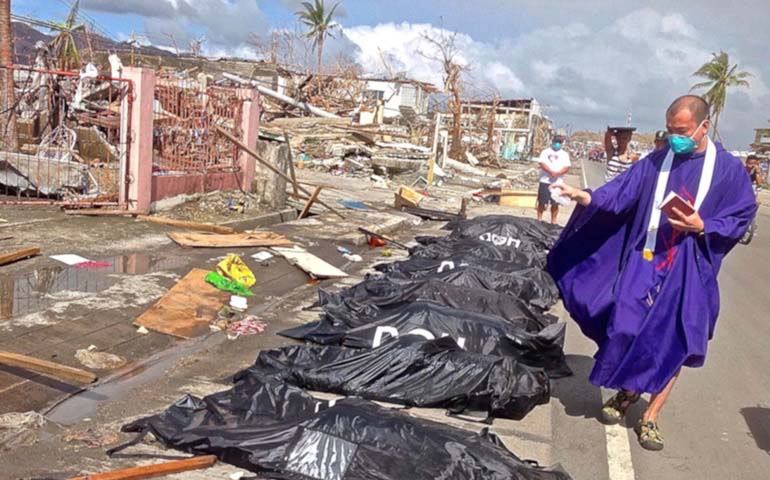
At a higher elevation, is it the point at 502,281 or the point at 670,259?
the point at 670,259

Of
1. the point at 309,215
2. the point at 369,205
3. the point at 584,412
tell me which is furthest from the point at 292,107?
the point at 584,412

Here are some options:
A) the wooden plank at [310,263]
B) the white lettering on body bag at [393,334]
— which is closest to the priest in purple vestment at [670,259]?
the white lettering on body bag at [393,334]

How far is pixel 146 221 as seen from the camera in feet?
33.6

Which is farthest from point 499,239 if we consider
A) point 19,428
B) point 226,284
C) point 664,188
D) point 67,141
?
point 67,141

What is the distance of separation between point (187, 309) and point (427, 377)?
296cm

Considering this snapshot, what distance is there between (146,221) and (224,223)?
3.90 feet

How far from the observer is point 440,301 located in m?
6.27

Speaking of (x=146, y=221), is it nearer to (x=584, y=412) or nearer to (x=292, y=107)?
(x=584, y=412)

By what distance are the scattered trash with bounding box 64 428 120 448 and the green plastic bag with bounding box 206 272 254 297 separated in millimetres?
3467

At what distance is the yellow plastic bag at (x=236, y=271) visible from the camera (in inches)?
301

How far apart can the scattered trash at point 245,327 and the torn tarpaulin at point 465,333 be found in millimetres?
915

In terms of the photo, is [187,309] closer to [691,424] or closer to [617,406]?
Answer: [617,406]

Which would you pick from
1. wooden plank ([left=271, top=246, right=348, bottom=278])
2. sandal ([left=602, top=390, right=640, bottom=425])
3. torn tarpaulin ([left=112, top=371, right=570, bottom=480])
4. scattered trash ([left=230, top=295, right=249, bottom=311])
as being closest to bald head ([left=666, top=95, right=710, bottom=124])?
sandal ([left=602, top=390, right=640, bottom=425])

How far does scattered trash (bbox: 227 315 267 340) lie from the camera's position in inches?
241
